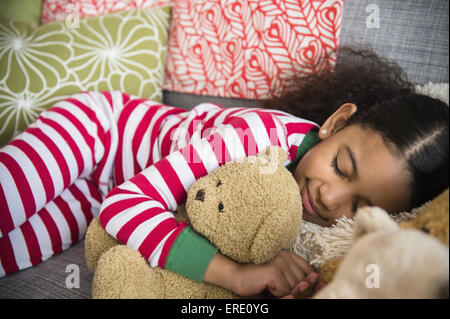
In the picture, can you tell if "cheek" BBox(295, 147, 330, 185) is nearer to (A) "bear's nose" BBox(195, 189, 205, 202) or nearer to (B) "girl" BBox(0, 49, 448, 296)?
(B) "girl" BBox(0, 49, 448, 296)

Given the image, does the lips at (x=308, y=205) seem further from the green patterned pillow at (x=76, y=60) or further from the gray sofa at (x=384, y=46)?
the green patterned pillow at (x=76, y=60)

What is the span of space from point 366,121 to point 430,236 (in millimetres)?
364

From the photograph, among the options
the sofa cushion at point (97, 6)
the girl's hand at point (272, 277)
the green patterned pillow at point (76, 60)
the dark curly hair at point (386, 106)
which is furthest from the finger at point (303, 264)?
the sofa cushion at point (97, 6)

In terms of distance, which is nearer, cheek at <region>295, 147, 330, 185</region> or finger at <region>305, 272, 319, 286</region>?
finger at <region>305, 272, 319, 286</region>

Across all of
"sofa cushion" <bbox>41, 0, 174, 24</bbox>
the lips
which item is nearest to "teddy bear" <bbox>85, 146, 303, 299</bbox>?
the lips

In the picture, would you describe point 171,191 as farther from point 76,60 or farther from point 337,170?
point 76,60

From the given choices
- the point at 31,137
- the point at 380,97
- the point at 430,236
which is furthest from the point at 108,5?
the point at 430,236

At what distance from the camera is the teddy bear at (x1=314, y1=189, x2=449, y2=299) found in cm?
30

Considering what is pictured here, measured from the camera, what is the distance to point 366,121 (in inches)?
25.2

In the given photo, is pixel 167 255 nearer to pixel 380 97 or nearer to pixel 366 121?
pixel 366 121

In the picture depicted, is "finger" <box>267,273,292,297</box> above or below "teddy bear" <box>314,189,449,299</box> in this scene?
below

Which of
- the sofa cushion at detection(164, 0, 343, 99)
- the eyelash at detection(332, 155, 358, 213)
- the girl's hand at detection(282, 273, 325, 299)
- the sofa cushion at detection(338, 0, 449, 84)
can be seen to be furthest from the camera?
the sofa cushion at detection(164, 0, 343, 99)

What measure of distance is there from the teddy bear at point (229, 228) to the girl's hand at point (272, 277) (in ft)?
0.05

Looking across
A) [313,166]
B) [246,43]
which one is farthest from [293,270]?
[246,43]
